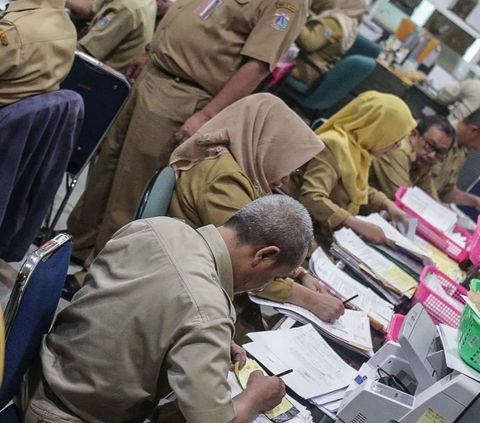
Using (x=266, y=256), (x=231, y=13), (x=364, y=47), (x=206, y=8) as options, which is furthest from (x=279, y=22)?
(x=364, y=47)

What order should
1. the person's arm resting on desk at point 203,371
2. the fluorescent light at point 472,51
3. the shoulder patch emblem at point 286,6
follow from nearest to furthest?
1. the person's arm resting on desk at point 203,371
2. the shoulder patch emblem at point 286,6
3. the fluorescent light at point 472,51

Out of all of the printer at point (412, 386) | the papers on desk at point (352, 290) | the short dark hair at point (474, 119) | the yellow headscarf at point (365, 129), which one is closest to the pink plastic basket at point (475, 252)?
the yellow headscarf at point (365, 129)

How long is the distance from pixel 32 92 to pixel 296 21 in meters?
0.99

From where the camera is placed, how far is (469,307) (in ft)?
4.48

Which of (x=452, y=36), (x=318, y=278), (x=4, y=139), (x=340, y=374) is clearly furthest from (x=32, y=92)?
(x=452, y=36)

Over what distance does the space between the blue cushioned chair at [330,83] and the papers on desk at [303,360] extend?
305cm

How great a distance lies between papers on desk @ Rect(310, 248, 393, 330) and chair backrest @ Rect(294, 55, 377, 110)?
8.19 ft

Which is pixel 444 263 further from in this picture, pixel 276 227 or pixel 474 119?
pixel 276 227

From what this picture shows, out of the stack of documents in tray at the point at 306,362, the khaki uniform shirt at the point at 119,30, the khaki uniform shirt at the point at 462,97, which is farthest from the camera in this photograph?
the khaki uniform shirt at the point at 462,97

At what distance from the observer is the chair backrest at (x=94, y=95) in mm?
2268

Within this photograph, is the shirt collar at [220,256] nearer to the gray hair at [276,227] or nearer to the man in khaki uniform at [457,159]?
the gray hair at [276,227]

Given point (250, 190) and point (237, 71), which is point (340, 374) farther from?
point (237, 71)

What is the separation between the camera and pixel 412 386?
1431 mm

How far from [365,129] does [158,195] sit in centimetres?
139
